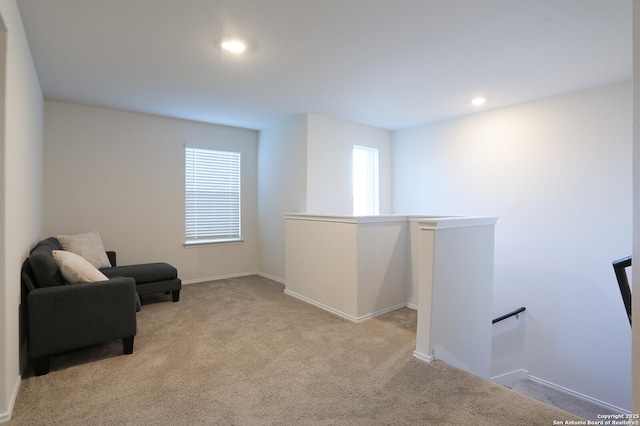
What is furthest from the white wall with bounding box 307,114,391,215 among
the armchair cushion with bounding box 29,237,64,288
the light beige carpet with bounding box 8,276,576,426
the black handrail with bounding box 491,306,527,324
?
the armchair cushion with bounding box 29,237,64,288

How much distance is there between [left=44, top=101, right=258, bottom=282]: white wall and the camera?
422cm

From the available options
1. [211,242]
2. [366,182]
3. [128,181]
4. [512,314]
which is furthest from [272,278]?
[512,314]

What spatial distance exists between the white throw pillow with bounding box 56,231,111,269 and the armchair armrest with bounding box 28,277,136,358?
1.59m

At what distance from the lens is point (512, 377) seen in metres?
4.21

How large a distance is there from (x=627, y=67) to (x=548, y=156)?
1131 millimetres

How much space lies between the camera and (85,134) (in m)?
4.37

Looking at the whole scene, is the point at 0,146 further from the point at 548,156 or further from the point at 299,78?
the point at 548,156

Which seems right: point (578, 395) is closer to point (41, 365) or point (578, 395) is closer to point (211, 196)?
point (41, 365)

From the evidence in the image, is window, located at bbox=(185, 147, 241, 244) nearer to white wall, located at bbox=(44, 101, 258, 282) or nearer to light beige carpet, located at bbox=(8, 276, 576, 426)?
white wall, located at bbox=(44, 101, 258, 282)

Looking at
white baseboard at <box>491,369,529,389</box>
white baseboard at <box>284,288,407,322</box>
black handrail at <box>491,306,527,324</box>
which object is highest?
white baseboard at <box>284,288,407,322</box>

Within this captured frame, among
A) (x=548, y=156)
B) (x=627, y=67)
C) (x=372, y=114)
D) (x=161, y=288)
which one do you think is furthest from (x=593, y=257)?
(x=161, y=288)

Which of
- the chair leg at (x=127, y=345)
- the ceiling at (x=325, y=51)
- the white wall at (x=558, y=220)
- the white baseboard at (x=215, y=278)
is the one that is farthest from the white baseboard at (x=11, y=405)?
the white wall at (x=558, y=220)

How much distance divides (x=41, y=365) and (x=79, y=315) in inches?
15.2

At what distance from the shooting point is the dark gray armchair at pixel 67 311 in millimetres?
2303
